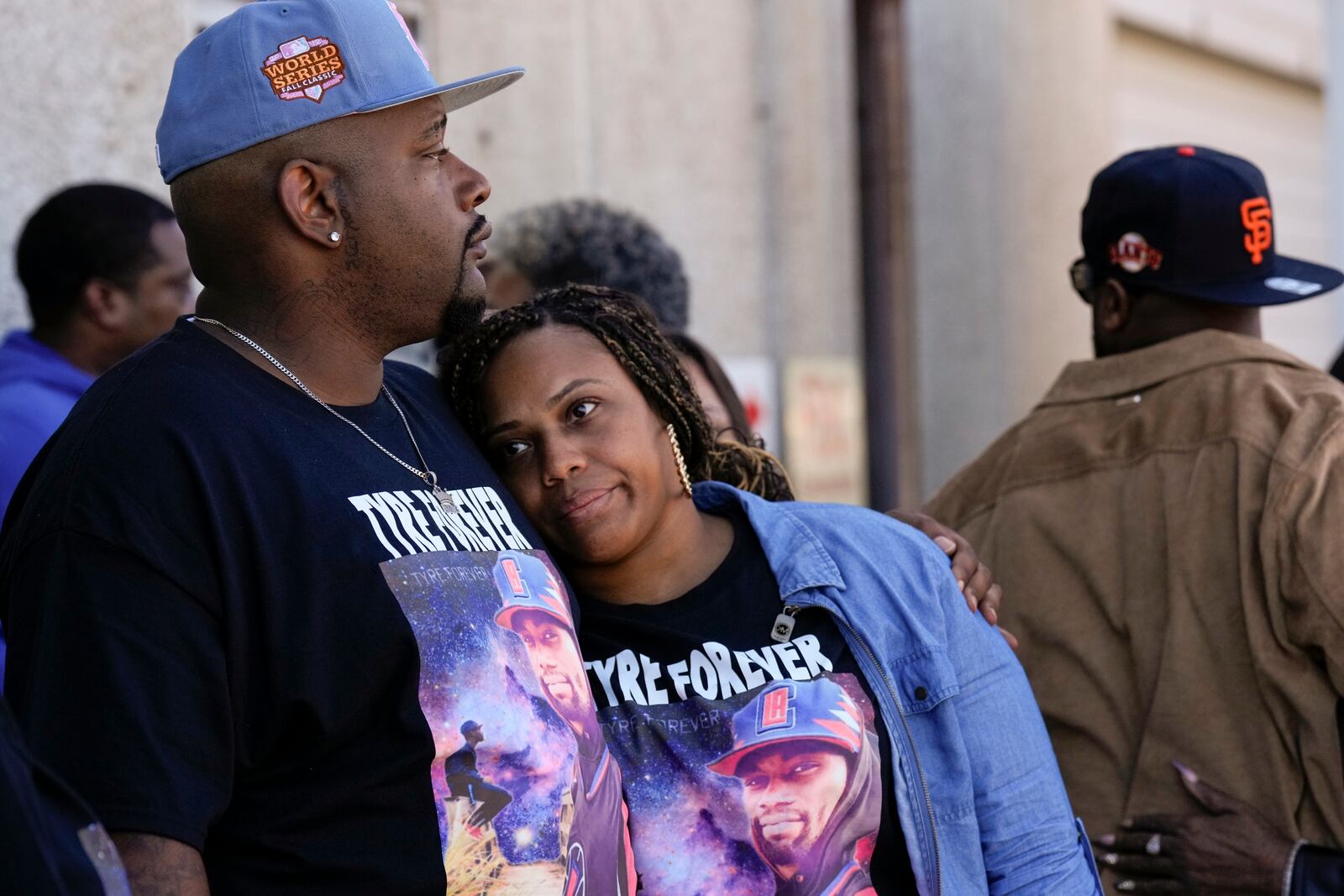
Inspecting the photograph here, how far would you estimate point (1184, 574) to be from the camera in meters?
2.87

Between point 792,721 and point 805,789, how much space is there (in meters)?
0.10

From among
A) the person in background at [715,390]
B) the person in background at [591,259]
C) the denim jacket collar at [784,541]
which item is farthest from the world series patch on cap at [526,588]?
the person in background at [591,259]

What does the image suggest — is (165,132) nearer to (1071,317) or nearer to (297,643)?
(297,643)

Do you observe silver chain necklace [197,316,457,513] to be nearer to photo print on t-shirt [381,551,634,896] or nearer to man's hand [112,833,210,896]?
photo print on t-shirt [381,551,634,896]

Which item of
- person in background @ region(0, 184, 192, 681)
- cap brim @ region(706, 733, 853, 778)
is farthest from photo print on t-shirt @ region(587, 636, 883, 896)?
person in background @ region(0, 184, 192, 681)

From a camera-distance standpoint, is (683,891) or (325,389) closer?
(325,389)

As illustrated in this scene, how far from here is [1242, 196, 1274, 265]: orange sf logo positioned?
301 cm

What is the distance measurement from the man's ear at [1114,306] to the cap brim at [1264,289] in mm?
87

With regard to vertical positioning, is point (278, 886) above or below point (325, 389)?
below

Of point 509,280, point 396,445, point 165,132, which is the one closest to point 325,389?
point 396,445

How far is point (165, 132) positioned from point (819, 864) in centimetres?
135

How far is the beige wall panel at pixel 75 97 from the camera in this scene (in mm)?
3854

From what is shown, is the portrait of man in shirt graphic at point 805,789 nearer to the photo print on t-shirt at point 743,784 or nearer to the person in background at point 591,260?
the photo print on t-shirt at point 743,784

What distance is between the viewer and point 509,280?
4023 millimetres
